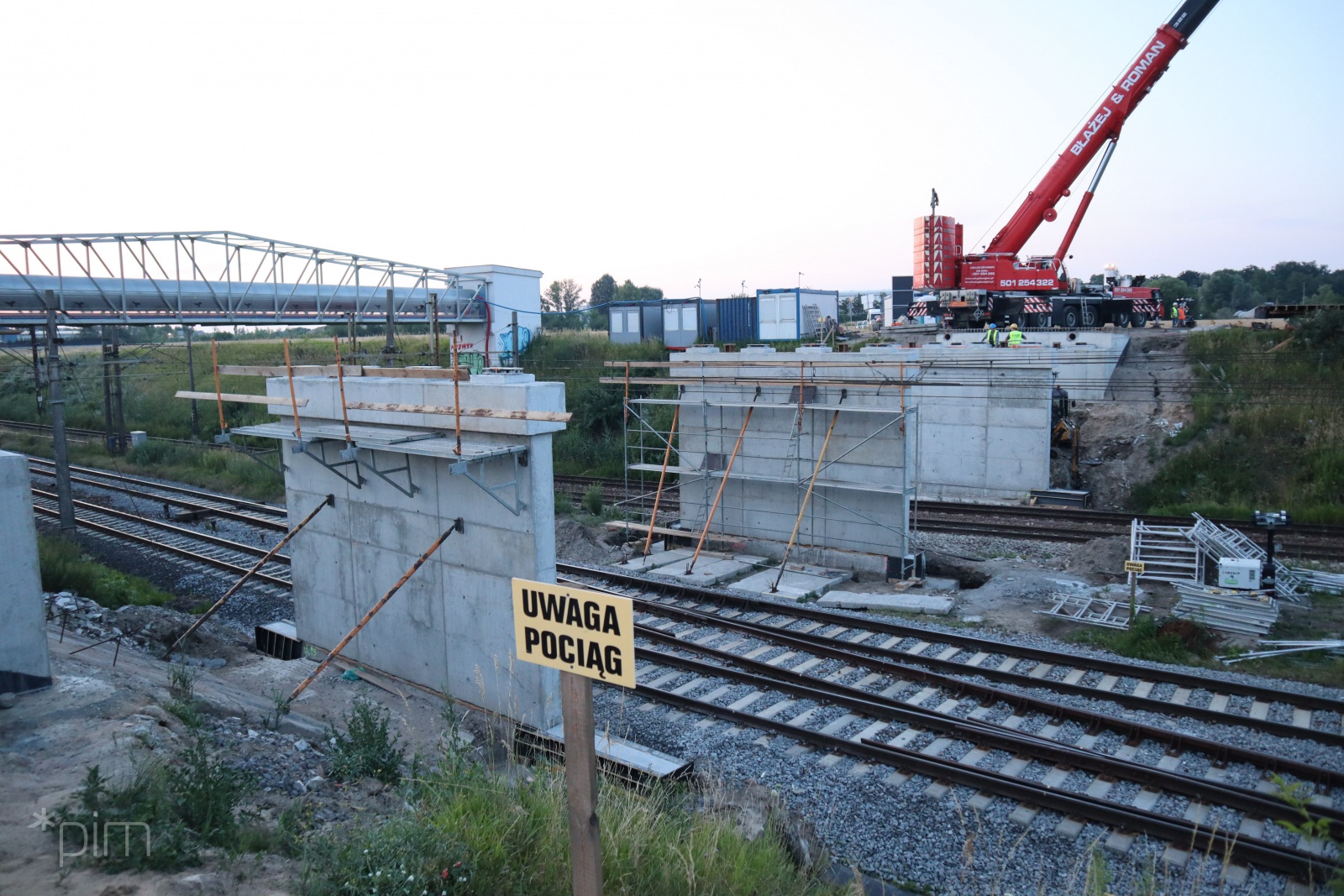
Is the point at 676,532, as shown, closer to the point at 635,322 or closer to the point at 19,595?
the point at 19,595

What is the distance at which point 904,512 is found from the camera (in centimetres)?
1524

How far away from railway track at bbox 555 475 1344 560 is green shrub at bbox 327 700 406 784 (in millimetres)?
12606

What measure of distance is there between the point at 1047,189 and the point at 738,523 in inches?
657

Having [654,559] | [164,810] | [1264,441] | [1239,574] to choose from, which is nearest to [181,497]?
[654,559]

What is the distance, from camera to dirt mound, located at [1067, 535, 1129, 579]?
1459 cm

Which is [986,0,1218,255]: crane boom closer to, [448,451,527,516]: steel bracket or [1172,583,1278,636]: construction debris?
[1172,583,1278,636]: construction debris

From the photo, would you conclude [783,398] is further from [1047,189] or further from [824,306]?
[824,306]

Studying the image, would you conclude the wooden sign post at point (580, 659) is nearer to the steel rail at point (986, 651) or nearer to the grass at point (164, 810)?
the grass at point (164, 810)

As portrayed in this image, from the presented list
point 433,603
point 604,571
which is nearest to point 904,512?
point 604,571

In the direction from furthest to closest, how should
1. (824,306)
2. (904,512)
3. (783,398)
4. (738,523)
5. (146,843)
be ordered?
1. (824,306)
2. (738,523)
3. (783,398)
4. (904,512)
5. (146,843)

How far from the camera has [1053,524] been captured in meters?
18.6

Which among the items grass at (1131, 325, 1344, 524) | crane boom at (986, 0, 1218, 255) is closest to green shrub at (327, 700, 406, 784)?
grass at (1131, 325, 1344, 524)

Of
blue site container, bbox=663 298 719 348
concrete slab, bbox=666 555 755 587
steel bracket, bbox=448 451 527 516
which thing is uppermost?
blue site container, bbox=663 298 719 348

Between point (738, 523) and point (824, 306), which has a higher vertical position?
point (824, 306)
